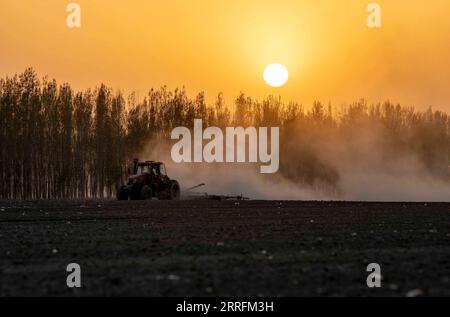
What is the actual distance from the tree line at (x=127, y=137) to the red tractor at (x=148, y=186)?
2860 cm

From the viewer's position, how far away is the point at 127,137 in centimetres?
9475

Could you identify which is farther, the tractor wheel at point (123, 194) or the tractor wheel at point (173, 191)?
the tractor wheel at point (173, 191)

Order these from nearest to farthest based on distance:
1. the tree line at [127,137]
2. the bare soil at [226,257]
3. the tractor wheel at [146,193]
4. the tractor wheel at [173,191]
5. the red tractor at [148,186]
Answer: the bare soil at [226,257]
the tractor wheel at [146,193]
the red tractor at [148,186]
the tractor wheel at [173,191]
the tree line at [127,137]

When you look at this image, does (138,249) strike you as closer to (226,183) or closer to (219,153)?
(226,183)

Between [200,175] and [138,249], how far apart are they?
2536 inches

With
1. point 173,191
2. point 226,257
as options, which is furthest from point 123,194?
point 226,257

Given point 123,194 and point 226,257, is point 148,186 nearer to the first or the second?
point 123,194

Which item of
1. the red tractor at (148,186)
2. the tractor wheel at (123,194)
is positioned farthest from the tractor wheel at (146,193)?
the tractor wheel at (123,194)

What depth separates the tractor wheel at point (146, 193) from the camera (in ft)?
170

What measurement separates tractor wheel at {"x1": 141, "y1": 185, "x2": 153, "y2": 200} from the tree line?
30.1 m

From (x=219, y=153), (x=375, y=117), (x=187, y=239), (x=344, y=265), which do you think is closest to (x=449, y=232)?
(x=187, y=239)

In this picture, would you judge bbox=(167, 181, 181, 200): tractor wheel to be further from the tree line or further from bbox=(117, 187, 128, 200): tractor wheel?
the tree line

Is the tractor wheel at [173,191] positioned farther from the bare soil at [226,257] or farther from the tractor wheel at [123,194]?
the bare soil at [226,257]

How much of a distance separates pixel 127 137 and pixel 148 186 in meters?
42.9
